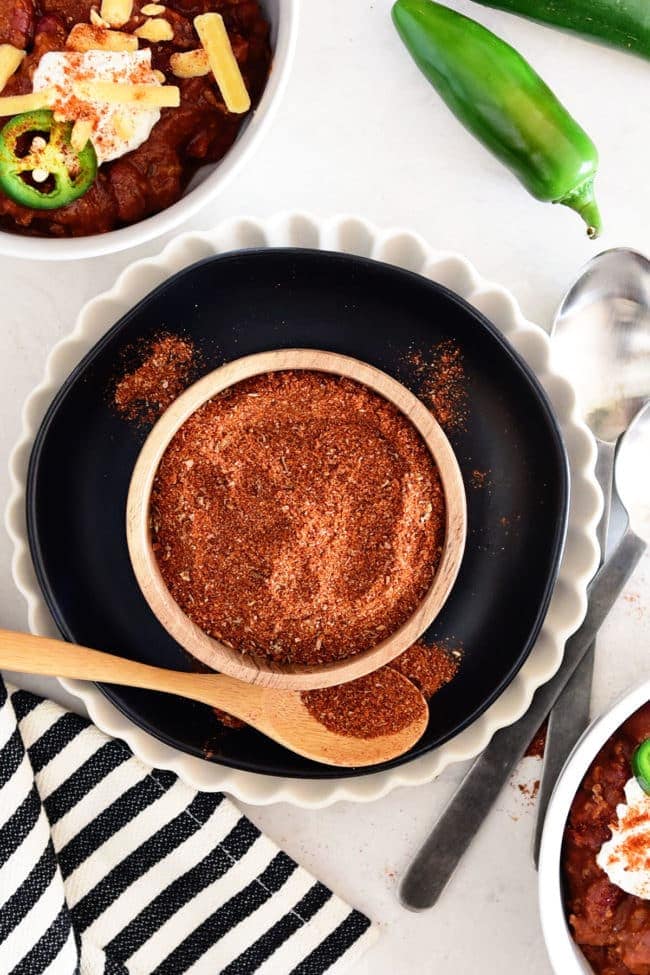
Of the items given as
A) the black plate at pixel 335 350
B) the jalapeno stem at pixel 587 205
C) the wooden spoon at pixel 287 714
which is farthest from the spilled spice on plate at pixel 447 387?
the wooden spoon at pixel 287 714

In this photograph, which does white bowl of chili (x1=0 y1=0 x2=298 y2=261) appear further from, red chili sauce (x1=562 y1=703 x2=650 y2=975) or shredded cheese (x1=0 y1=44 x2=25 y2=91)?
red chili sauce (x1=562 y1=703 x2=650 y2=975)

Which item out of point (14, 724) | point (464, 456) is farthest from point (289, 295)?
point (14, 724)

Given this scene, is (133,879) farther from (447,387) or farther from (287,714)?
(447,387)

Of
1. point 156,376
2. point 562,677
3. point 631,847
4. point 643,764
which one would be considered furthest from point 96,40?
point 631,847

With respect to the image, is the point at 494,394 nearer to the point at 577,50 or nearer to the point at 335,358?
the point at 335,358

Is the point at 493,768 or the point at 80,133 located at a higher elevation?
A: the point at 80,133

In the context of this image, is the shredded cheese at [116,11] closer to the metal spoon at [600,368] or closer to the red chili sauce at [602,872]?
the metal spoon at [600,368]
